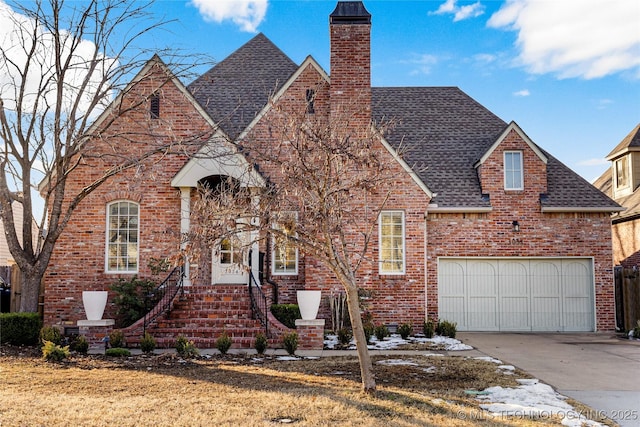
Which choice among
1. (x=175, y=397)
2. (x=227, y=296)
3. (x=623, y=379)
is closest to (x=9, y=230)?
(x=227, y=296)

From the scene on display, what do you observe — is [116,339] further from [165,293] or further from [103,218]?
[103,218]

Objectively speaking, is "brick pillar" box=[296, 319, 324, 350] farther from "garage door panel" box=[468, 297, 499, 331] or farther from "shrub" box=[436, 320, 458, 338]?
"garage door panel" box=[468, 297, 499, 331]

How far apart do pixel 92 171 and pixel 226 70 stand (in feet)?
19.9

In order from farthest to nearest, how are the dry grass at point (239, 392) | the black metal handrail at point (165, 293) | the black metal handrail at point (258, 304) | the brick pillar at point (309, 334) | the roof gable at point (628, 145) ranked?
the roof gable at point (628, 145), the black metal handrail at point (165, 293), the black metal handrail at point (258, 304), the brick pillar at point (309, 334), the dry grass at point (239, 392)

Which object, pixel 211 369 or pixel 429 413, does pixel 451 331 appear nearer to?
pixel 211 369

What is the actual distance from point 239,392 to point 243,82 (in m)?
13.0

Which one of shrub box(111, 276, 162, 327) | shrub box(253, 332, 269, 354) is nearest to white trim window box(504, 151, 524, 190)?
shrub box(253, 332, 269, 354)

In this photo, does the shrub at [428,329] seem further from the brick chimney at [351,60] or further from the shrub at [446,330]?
the brick chimney at [351,60]

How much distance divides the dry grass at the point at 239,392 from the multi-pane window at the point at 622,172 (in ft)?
54.0

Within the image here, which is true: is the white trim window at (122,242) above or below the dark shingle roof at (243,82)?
below

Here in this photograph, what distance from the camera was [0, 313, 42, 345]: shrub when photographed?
12578 mm

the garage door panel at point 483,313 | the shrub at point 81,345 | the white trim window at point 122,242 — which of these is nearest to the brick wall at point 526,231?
the garage door panel at point 483,313

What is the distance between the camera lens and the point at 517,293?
17188 millimetres

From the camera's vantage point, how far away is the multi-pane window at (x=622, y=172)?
23.4m
